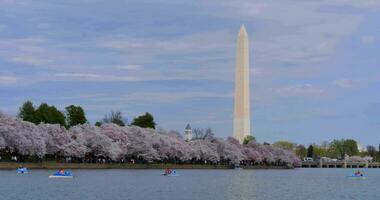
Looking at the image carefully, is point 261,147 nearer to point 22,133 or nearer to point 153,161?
point 153,161

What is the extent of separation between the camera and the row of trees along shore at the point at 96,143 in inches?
4451

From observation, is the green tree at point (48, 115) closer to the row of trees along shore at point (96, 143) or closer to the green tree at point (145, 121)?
the row of trees along shore at point (96, 143)

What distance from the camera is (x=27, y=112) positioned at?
449ft

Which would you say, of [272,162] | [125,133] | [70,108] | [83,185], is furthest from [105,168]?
[272,162]

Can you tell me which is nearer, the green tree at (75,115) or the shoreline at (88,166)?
the shoreline at (88,166)

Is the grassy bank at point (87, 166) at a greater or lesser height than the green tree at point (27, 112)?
lesser

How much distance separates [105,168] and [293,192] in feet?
186

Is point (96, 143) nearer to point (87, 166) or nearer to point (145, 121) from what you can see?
point (87, 166)

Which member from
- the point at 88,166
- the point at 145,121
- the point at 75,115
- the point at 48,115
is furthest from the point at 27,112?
the point at 145,121

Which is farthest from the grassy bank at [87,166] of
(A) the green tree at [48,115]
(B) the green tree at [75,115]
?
(B) the green tree at [75,115]

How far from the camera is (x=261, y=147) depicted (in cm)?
18775

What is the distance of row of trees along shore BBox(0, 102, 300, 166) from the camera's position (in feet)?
371

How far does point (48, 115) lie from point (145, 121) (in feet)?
122

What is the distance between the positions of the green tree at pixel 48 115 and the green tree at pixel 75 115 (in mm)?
6259
